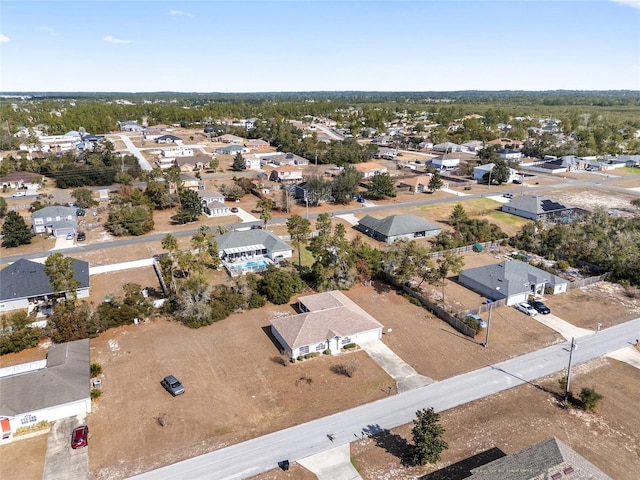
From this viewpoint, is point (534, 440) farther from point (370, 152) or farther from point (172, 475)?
point (370, 152)

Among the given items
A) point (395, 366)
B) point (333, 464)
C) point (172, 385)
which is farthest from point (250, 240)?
point (333, 464)

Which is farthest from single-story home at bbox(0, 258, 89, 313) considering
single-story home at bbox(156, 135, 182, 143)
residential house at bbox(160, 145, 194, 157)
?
single-story home at bbox(156, 135, 182, 143)

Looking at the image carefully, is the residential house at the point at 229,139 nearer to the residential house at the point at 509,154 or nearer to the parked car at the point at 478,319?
the residential house at the point at 509,154

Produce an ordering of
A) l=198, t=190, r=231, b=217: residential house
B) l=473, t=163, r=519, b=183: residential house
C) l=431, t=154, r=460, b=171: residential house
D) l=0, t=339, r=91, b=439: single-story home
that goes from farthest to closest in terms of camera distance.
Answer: l=431, t=154, r=460, b=171: residential house < l=473, t=163, r=519, b=183: residential house < l=198, t=190, r=231, b=217: residential house < l=0, t=339, r=91, b=439: single-story home

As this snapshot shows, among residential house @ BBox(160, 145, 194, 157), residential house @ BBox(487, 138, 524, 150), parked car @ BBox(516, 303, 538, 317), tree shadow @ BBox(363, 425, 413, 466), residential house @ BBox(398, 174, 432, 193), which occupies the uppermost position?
residential house @ BBox(487, 138, 524, 150)

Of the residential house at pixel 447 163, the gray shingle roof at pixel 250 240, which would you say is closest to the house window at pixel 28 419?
the gray shingle roof at pixel 250 240

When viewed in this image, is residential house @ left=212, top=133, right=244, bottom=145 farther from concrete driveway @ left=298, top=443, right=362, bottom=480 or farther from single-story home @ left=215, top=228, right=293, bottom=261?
concrete driveway @ left=298, top=443, right=362, bottom=480

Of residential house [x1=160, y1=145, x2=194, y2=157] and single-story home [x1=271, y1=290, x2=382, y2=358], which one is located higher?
residential house [x1=160, y1=145, x2=194, y2=157]
